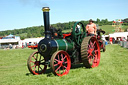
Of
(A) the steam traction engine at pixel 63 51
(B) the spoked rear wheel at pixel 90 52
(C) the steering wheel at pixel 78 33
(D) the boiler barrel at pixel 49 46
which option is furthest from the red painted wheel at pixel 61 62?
(C) the steering wheel at pixel 78 33

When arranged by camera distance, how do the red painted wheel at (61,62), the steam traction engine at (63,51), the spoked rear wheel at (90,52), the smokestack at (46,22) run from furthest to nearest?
the spoked rear wheel at (90,52)
the smokestack at (46,22)
the steam traction engine at (63,51)
the red painted wheel at (61,62)

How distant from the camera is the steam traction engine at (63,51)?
19.1ft

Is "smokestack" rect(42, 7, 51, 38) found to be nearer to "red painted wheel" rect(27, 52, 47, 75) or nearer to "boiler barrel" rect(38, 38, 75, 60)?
"boiler barrel" rect(38, 38, 75, 60)

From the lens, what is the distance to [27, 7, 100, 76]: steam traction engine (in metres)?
5.81

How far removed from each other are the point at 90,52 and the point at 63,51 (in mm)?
1573

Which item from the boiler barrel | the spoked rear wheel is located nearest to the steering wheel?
the spoked rear wheel

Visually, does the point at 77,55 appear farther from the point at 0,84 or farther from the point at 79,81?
the point at 0,84

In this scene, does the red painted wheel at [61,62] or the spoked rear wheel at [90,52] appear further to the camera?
the spoked rear wheel at [90,52]

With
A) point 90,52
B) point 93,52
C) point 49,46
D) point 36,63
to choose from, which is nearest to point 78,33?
point 90,52

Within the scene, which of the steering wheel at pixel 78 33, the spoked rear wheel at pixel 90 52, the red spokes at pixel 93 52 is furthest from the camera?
the red spokes at pixel 93 52

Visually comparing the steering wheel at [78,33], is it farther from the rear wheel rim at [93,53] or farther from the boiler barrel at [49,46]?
the boiler barrel at [49,46]

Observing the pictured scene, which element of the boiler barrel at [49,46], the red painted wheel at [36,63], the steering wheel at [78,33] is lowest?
the red painted wheel at [36,63]

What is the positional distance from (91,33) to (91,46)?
1175mm

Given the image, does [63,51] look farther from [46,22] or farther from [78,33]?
[78,33]
